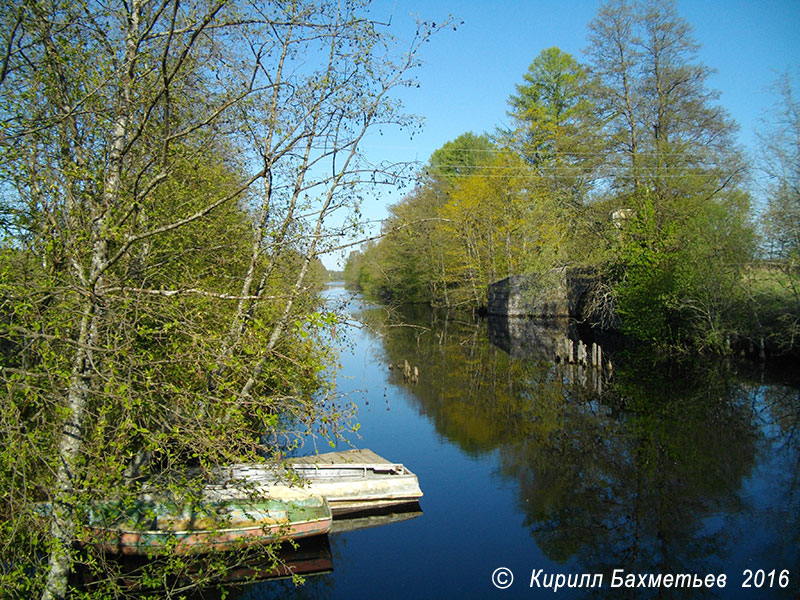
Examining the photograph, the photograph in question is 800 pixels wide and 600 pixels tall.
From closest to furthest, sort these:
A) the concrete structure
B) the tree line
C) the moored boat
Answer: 1. the tree line
2. the moored boat
3. the concrete structure

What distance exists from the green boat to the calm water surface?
81 centimetres

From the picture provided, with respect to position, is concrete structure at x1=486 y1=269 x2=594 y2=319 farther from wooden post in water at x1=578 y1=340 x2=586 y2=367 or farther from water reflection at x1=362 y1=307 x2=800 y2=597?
water reflection at x1=362 y1=307 x2=800 y2=597

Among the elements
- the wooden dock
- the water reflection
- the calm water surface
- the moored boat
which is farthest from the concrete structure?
the moored boat

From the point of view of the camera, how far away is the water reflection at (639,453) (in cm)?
820

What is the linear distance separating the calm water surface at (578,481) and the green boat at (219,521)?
0.81m

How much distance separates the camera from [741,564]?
7645mm

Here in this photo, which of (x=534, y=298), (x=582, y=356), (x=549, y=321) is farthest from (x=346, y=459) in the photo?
→ (x=549, y=321)

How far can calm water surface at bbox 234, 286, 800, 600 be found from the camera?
25.6 feet

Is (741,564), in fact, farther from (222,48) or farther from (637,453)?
(222,48)

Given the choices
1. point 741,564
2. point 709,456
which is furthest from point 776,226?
point 741,564

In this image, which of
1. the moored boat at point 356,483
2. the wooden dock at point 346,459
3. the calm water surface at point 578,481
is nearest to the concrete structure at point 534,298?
the calm water surface at point 578,481

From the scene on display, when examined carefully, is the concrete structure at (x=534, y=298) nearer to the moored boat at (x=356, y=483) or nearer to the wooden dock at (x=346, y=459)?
the wooden dock at (x=346, y=459)

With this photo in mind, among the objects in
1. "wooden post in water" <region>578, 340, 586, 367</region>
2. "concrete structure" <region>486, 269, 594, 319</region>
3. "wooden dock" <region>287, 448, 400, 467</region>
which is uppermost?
"concrete structure" <region>486, 269, 594, 319</region>

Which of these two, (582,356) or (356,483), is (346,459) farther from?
(582,356)
